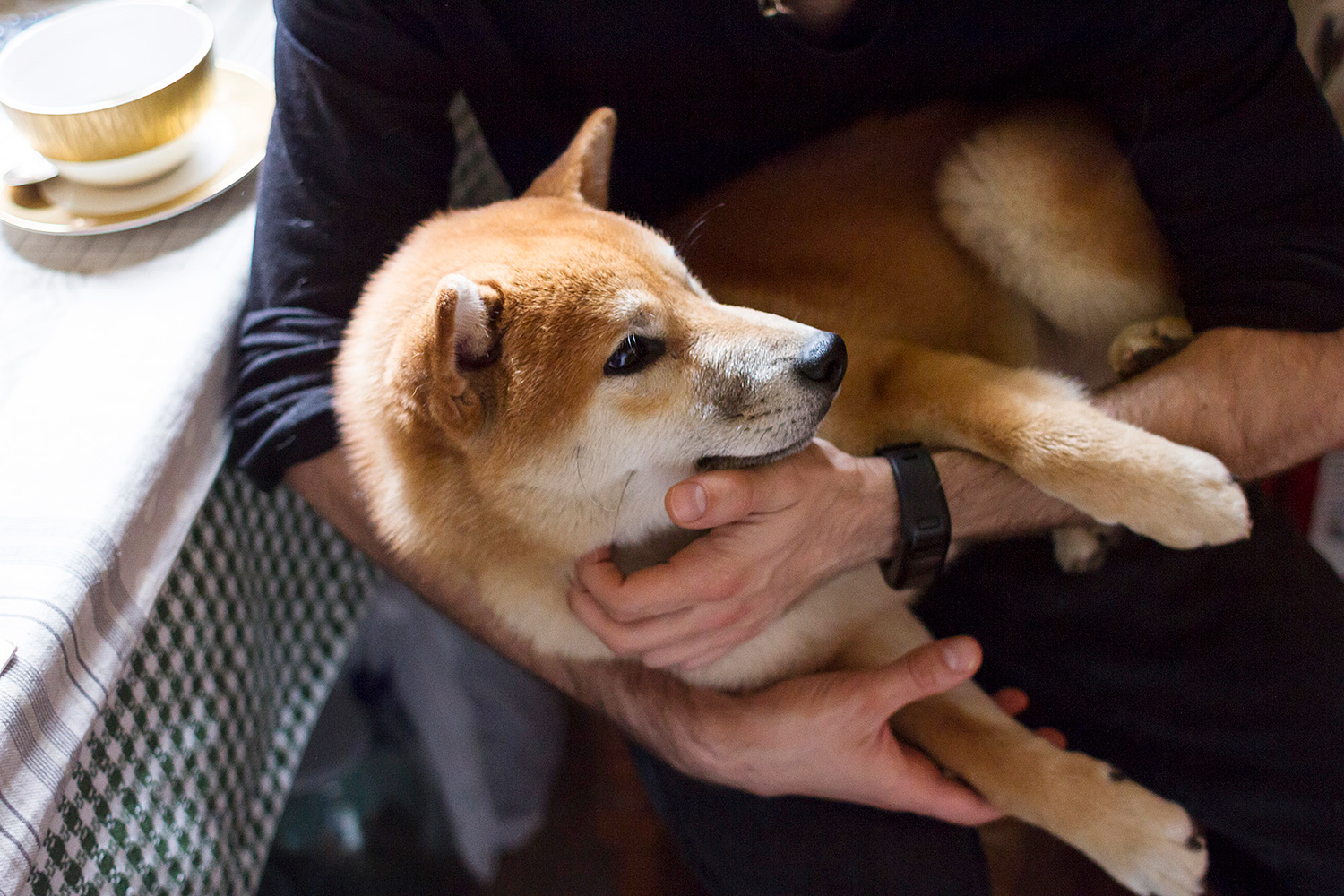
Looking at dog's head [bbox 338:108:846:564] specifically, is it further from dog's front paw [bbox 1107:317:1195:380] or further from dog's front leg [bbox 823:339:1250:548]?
dog's front paw [bbox 1107:317:1195:380]

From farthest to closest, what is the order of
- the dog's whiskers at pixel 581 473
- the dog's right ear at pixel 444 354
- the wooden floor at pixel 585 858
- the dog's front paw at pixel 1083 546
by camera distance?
the wooden floor at pixel 585 858 < the dog's front paw at pixel 1083 546 < the dog's whiskers at pixel 581 473 < the dog's right ear at pixel 444 354

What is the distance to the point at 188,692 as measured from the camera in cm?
87

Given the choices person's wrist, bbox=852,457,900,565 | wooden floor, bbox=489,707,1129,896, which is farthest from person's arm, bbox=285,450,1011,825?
wooden floor, bbox=489,707,1129,896

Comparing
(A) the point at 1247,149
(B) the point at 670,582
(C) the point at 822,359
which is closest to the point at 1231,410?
(A) the point at 1247,149

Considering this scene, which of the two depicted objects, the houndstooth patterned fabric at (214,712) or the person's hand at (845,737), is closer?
the houndstooth patterned fabric at (214,712)

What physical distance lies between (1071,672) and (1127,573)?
14 cm

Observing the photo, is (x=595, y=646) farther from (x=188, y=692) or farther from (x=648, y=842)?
(x=648, y=842)

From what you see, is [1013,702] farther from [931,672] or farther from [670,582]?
[670,582]

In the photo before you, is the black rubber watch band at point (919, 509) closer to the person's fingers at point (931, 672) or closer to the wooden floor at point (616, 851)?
the person's fingers at point (931, 672)

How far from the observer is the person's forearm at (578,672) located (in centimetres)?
96

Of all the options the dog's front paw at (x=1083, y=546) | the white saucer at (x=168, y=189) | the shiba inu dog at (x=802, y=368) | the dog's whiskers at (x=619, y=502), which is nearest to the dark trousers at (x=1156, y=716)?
the dog's front paw at (x=1083, y=546)

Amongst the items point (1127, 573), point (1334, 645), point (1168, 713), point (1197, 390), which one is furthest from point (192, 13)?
point (1334, 645)

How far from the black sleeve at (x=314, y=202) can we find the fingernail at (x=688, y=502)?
40cm

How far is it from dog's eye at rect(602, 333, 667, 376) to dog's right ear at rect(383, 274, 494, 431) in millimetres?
98
